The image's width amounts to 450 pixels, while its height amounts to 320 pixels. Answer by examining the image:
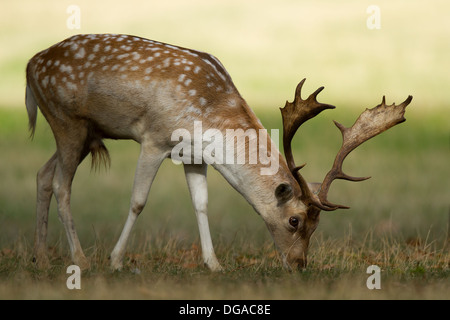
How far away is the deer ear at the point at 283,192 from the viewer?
9281 millimetres

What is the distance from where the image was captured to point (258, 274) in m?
9.21

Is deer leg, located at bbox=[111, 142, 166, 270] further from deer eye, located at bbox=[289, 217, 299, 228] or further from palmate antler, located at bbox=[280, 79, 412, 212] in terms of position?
deer eye, located at bbox=[289, 217, 299, 228]

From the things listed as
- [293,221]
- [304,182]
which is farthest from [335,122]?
[293,221]

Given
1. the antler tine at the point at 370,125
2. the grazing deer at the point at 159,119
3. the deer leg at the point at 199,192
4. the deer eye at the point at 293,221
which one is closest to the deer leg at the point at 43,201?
the grazing deer at the point at 159,119

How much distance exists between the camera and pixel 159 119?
9.73 metres

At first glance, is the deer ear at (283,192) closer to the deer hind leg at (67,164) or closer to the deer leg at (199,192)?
the deer leg at (199,192)

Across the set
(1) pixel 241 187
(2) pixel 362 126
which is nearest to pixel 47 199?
(1) pixel 241 187

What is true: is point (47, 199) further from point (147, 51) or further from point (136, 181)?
point (147, 51)

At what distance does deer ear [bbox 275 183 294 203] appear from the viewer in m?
9.28

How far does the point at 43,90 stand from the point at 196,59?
1.94m

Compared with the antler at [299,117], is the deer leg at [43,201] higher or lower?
lower

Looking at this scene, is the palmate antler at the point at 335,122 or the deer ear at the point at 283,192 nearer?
the deer ear at the point at 283,192

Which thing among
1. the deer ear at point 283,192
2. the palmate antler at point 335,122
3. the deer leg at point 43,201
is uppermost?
the palmate antler at point 335,122

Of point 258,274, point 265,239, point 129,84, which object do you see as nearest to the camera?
point 258,274
